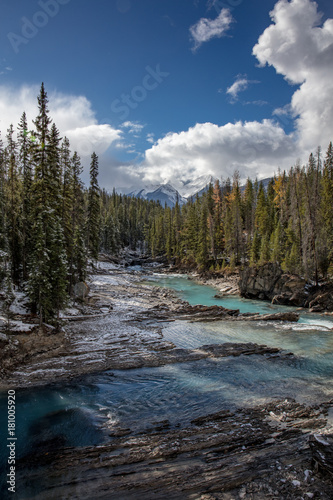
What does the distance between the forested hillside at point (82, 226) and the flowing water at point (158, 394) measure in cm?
721

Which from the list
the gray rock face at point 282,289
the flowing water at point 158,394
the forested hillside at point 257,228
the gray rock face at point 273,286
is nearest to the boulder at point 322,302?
the gray rock face at point 282,289

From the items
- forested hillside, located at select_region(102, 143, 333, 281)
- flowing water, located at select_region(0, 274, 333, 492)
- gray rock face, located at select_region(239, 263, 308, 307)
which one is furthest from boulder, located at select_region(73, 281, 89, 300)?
forested hillside, located at select_region(102, 143, 333, 281)

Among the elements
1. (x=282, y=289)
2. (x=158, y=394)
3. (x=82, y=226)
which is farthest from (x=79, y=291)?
(x=282, y=289)

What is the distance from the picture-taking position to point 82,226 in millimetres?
38656

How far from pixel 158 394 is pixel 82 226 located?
30807 mm

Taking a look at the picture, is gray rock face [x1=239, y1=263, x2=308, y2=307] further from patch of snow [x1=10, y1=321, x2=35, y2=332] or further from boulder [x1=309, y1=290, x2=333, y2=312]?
patch of snow [x1=10, y1=321, x2=35, y2=332]

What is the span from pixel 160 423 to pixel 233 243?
4900cm

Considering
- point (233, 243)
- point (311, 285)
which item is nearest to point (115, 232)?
point (233, 243)

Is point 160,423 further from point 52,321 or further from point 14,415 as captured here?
point 52,321

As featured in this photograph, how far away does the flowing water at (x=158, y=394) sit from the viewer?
32.1 feet

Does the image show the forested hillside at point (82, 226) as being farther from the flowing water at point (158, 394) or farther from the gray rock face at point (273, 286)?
the flowing water at point (158, 394)

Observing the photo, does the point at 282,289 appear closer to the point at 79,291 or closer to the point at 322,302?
the point at 322,302

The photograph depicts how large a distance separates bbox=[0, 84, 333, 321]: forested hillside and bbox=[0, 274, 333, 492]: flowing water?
721cm

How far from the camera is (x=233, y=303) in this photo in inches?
1371
